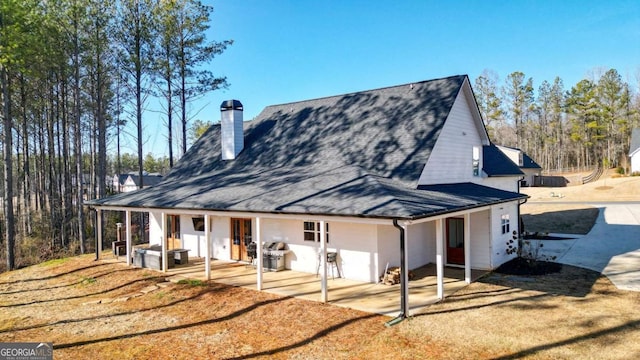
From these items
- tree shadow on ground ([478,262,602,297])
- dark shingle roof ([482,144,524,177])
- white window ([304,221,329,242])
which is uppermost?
dark shingle roof ([482,144,524,177])

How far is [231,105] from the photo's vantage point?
60.0 ft

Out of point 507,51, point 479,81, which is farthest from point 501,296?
point 479,81

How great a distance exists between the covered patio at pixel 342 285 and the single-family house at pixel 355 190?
47cm

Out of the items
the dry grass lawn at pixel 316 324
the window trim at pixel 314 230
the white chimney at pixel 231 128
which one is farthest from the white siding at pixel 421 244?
the white chimney at pixel 231 128

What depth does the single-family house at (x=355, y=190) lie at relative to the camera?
10.2m

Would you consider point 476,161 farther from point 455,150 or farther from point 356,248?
point 356,248

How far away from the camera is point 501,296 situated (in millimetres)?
9844

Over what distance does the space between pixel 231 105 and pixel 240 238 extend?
7047 millimetres

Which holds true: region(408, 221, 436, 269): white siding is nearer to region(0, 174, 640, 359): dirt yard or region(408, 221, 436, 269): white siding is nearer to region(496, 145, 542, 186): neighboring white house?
region(0, 174, 640, 359): dirt yard

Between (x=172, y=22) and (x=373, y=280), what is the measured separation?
20.4 metres

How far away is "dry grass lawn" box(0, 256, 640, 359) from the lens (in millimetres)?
6828

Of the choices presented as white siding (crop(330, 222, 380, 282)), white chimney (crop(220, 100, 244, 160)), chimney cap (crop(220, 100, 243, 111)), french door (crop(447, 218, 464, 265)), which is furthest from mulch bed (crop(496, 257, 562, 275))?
chimney cap (crop(220, 100, 243, 111))

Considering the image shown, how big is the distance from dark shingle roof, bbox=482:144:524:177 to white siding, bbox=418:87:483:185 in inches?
71.4

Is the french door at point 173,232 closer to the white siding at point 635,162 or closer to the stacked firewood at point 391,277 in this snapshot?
the stacked firewood at point 391,277
